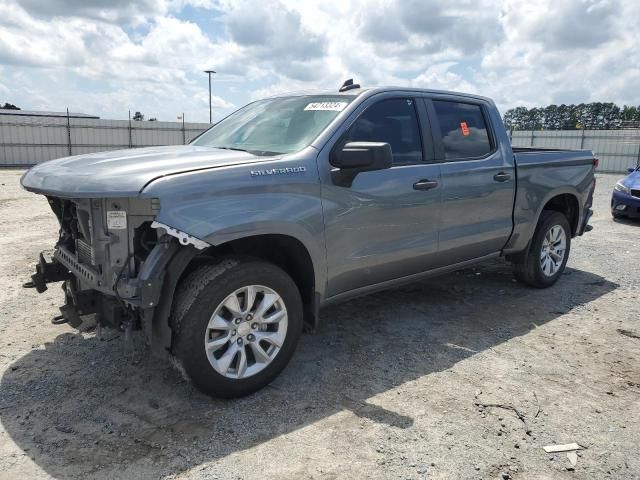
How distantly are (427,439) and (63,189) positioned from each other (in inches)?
96.6

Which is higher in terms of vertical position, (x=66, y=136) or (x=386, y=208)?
(x=66, y=136)

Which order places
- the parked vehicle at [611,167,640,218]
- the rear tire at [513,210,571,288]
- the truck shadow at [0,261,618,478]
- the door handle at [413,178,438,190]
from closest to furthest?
the truck shadow at [0,261,618,478], the door handle at [413,178,438,190], the rear tire at [513,210,571,288], the parked vehicle at [611,167,640,218]

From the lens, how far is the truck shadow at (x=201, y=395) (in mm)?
2783

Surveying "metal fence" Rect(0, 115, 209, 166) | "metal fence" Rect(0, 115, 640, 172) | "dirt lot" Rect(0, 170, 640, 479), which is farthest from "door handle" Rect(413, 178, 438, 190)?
"metal fence" Rect(0, 115, 640, 172)

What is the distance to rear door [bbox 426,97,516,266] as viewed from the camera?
4.30 m

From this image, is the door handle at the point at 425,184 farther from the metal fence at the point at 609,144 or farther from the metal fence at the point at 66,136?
the metal fence at the point at 609,144

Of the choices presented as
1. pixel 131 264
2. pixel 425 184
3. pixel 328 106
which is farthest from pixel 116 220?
pixel 425 184

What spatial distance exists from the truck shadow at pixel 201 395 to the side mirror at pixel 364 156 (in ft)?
4.74

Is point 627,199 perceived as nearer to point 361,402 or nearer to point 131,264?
point 361,402

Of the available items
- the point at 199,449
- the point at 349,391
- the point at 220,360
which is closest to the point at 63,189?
the point at 220,360

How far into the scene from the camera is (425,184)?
404 centimetres

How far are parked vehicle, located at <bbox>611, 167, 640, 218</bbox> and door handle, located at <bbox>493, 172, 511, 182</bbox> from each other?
6626 mm

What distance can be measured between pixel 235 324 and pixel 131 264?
2.29 ft

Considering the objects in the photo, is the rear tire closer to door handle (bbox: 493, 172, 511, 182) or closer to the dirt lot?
the dirt lot
